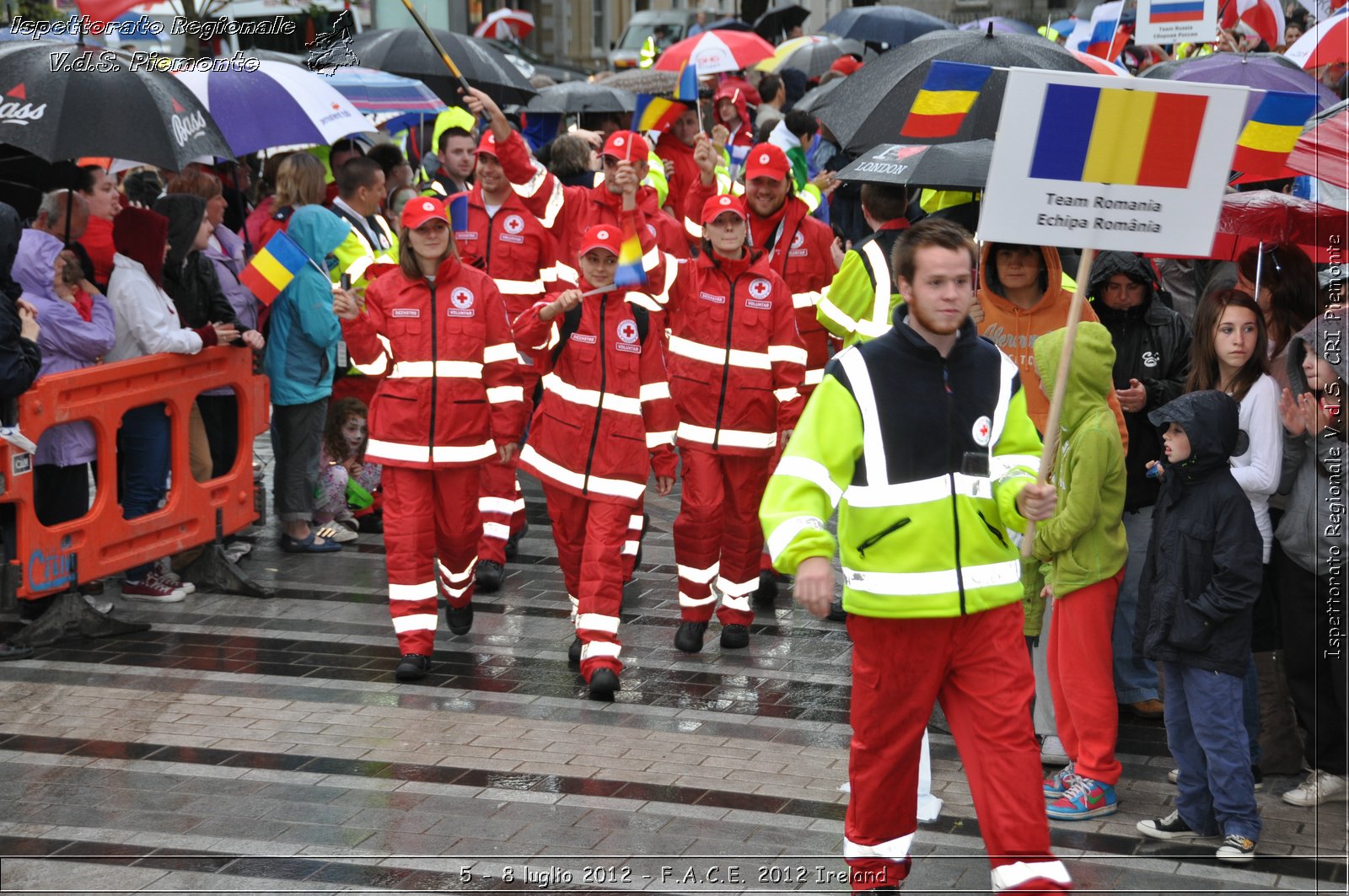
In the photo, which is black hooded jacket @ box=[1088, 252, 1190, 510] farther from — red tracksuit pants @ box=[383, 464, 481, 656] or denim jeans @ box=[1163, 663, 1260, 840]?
red tracksuit pants @ box=[383, 464, 481, 656]

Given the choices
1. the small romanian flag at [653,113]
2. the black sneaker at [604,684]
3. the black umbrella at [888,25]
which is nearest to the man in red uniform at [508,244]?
the small romanian flag at [653,113]

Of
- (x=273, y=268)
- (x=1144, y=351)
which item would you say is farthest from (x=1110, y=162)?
(x=273, y=268)

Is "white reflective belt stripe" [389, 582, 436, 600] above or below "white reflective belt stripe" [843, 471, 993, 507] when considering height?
below

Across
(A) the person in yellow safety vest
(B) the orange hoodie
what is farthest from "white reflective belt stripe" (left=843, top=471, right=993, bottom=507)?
(A) the person in yellow safety vest

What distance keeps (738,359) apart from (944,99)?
1623mm

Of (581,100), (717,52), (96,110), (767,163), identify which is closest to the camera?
(96,110)

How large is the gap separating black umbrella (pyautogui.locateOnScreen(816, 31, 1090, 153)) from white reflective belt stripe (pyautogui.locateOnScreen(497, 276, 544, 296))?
7.36ft

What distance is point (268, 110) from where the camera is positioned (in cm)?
962

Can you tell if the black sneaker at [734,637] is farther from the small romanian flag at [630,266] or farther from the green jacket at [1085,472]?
the green jacket at [1085,472]

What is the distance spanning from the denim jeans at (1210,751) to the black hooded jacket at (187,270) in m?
5.76

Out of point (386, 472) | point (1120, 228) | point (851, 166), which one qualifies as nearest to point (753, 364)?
point (851, 166)

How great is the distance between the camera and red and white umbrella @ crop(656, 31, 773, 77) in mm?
17172

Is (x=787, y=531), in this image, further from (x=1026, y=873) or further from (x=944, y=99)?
(x=944, y=99)

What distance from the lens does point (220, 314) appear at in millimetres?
9234
